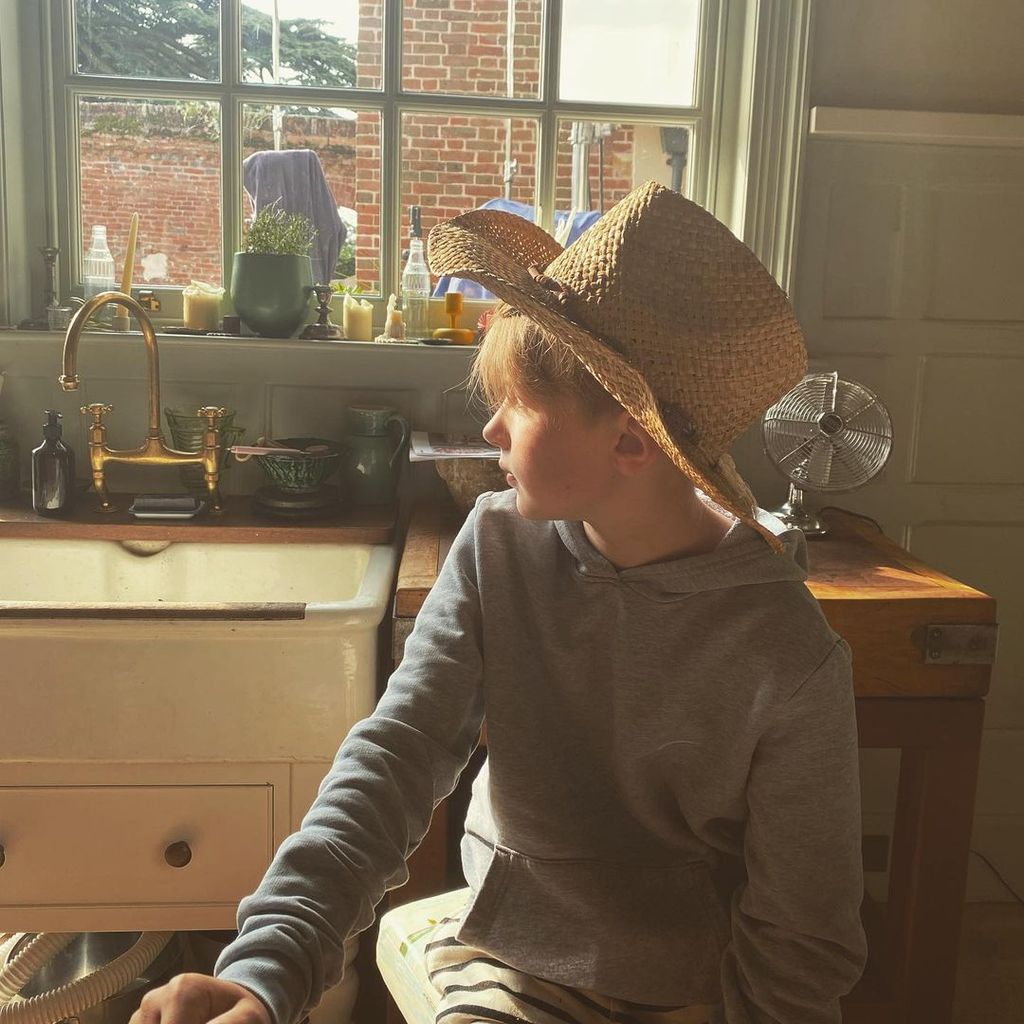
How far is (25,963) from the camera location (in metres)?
1.57

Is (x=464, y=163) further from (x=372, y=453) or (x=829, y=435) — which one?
(x=829, y=435)

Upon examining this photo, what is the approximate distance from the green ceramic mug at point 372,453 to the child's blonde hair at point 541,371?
929mm

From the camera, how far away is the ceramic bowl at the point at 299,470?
1825mm

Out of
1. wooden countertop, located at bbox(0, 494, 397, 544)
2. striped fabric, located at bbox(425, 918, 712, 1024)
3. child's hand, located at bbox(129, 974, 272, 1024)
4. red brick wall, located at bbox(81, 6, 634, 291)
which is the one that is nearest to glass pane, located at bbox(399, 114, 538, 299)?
red brick wall, located at bbox(81, 6, 634, 291)

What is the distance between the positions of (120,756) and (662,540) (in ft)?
2.74

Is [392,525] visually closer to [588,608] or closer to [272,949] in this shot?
[588,608]

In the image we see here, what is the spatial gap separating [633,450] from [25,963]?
4.10 ft

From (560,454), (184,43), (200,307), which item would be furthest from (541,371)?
(184,43)

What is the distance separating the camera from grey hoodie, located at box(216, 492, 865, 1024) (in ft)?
3.11

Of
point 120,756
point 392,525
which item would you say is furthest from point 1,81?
point 120,756

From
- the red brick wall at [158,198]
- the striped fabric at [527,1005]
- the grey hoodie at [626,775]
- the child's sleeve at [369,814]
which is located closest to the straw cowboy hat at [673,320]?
the grey hoodie at [626,775]

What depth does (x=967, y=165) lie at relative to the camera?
6.47 ft

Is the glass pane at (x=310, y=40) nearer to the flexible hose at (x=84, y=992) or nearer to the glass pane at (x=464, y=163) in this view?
the glass pane at (x=464, y=163)

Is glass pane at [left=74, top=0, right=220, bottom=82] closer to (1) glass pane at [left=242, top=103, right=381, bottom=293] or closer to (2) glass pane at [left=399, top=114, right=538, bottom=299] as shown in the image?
(1) glass pane at [left=242, top=103, right=381, bottom=293]
